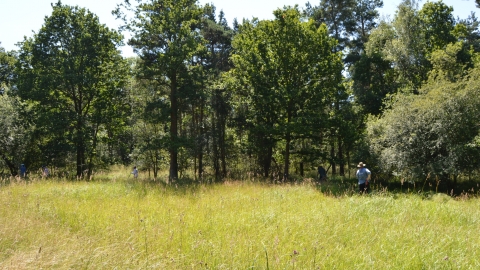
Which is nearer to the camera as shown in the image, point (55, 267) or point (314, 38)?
point (55, 267)

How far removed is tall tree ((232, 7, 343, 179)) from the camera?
57.8 ft

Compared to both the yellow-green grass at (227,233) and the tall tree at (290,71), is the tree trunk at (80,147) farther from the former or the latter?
the tall tree at (290,71)

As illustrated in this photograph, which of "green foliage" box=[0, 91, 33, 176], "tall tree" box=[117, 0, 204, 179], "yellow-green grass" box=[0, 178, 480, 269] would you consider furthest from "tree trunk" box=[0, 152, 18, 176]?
"yellow-green grass" box=[0, 178, 480, 269]

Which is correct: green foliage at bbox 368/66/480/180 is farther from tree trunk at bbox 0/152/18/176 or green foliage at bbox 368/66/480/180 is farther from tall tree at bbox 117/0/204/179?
tree trunk at bbox 0/152/18/176

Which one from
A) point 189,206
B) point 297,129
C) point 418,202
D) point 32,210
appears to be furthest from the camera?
point 297,129

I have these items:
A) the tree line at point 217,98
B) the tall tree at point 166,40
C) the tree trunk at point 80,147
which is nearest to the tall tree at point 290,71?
the tree line at point 217,98

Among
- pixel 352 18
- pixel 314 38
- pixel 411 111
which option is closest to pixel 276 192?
pixel 411 111

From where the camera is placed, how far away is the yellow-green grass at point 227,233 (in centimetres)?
401

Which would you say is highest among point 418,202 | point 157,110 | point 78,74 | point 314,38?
point 314,38

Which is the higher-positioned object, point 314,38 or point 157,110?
point 314,38

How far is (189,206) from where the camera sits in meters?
7.11

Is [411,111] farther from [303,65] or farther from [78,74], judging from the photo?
[78,74]

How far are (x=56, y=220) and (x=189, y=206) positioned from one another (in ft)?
9.34

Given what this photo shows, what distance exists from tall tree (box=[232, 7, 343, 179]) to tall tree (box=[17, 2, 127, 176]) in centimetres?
944
